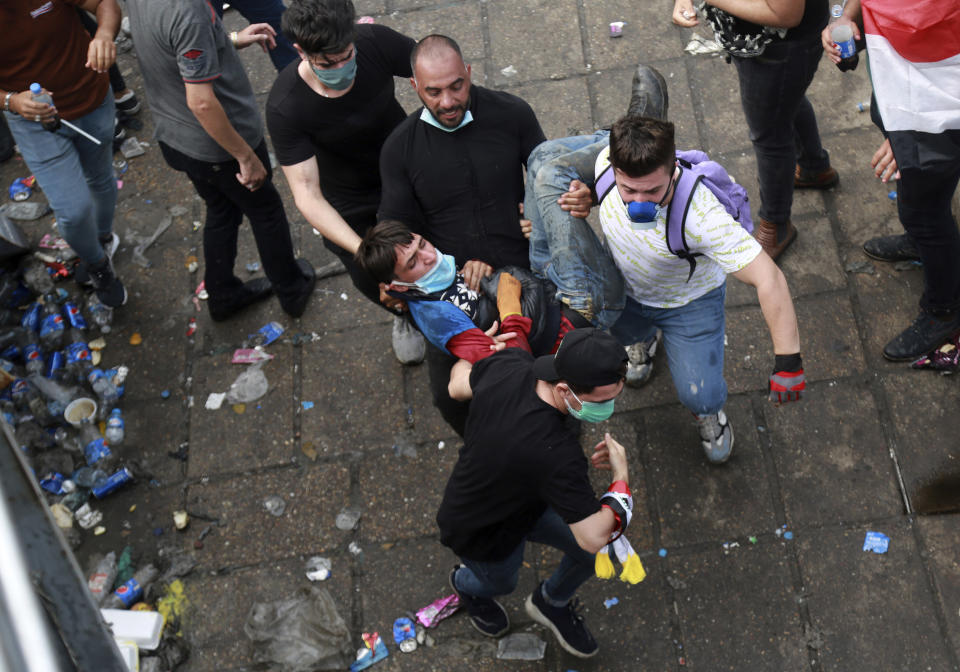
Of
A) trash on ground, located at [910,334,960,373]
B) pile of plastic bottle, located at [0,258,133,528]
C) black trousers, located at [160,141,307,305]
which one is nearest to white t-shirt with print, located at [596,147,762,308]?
trash on ground, located at [910,334,960,373]

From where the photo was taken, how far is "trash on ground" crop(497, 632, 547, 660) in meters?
3.90

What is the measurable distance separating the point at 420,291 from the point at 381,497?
1321 mm

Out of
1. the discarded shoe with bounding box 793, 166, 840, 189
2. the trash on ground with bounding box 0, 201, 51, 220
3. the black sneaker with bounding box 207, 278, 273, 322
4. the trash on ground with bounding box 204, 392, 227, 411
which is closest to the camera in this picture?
the trash on ground with bounding box 204, 392, 227, 411

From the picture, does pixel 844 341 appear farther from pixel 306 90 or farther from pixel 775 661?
pixel 306 90

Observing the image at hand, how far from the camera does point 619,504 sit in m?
3.06

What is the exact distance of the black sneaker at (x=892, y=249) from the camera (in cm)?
475

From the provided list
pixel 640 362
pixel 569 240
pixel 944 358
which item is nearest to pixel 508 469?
pixel 569 240

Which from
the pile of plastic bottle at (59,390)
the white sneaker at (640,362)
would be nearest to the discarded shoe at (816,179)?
the white sneaker at (640,362)

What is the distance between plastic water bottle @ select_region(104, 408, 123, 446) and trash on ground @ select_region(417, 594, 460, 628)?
195 cm

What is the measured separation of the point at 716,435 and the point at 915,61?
1743mm

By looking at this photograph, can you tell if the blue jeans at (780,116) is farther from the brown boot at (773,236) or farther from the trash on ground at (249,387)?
the trash on ground at (249,387)

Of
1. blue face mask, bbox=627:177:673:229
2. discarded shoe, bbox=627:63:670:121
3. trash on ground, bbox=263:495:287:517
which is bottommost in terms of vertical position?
trash on ground, bbox=263:495:287:517

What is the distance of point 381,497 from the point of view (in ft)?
14.8

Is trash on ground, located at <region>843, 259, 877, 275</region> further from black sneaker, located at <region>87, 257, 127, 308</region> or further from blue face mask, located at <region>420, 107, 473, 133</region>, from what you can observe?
black sneaker, located at <region>87, 257, 127, 308</region>
